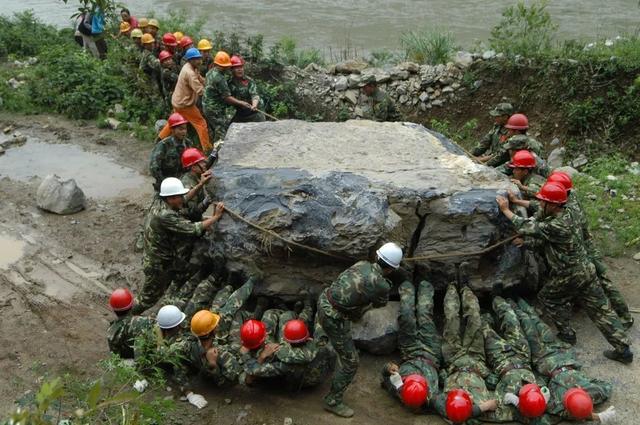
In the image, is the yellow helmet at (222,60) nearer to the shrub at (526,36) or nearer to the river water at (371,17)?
the shrub at (526,36)

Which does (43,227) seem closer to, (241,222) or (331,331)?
(241,222)

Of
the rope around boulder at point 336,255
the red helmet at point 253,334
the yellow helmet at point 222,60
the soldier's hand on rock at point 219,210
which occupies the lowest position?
the red helmet at point 253,334

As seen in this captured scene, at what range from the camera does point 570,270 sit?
6.01 m

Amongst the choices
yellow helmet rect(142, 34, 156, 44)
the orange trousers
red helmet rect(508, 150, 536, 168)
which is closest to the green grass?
red helmet rect(508, 150, 536, 168)

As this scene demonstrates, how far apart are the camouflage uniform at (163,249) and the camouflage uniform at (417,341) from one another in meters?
2.11

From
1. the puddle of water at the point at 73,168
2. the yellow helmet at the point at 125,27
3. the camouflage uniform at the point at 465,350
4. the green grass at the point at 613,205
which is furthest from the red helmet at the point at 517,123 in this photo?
the yellow helmet at the point at 125,27

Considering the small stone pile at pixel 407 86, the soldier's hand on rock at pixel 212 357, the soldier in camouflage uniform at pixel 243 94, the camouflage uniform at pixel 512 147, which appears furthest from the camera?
the small stone pile at pixel 407 86

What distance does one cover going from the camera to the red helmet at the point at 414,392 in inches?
209

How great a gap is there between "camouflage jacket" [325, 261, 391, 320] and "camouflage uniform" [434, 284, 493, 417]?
942 millimetres

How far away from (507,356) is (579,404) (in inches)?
31.0

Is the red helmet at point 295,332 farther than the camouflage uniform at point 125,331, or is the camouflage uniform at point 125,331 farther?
the camouflage uniform at point 125,331

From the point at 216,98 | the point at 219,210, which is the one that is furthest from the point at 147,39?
the point at 219,210

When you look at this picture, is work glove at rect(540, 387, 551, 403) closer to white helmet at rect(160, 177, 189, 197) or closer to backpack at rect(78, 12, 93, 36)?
white helmet at rect(160, 177, 189, 197)

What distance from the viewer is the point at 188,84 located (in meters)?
9.38
